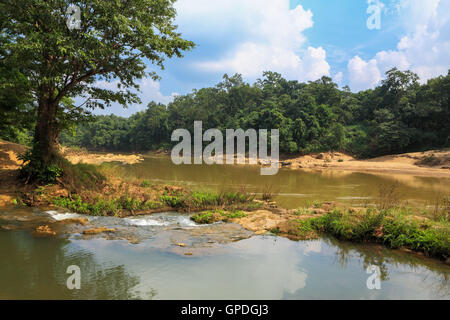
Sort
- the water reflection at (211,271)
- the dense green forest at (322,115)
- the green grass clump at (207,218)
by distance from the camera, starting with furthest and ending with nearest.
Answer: the dense green forest at (322,115)
the green grass clump at (207,218)
the water reflection at (211,271)

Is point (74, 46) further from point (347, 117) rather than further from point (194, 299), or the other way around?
point (347, 117)

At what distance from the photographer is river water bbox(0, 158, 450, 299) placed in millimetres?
4031

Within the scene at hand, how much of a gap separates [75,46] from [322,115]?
3904cm

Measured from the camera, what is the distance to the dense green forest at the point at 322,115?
34469 millimetres

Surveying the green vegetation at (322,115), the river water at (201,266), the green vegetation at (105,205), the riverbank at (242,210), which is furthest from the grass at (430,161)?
the green vegetation at (105,205)

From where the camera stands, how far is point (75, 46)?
7.79 metres

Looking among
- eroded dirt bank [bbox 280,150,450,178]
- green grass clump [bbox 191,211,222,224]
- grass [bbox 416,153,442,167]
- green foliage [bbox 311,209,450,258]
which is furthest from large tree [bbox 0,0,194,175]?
grass [bbox 416,153,442,167]

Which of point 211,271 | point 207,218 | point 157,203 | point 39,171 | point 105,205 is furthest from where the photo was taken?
point 157,203

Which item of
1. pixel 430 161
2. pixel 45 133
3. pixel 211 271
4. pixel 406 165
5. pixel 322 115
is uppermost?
pixel 322 115

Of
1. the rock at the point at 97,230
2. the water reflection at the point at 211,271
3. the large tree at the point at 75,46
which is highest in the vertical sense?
the large tree at the point at 75,46

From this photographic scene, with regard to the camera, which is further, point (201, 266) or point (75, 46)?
point (75, 46)

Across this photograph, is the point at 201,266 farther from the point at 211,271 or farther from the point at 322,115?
the point at 322,115

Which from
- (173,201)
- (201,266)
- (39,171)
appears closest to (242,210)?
(173,201)

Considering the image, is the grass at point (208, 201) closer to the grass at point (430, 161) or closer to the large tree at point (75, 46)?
the large tree at point (75, 46)
